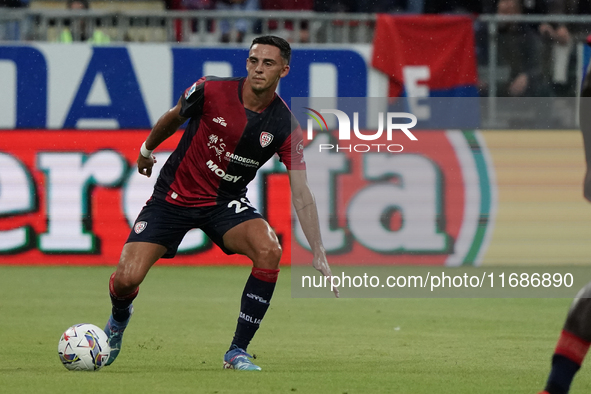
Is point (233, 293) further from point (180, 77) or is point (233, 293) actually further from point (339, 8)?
point (339, 8)

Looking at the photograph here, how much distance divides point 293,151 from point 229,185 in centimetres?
50

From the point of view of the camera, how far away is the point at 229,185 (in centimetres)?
682

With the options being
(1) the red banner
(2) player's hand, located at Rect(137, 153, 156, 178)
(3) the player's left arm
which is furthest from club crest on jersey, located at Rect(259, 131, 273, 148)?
(1) the red banner

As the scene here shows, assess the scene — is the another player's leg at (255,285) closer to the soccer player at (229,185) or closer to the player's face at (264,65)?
the soccer player at (229,185)

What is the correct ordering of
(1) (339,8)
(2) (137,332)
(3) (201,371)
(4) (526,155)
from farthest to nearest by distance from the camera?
(1) (339,8) → (4) (526,155) → (2) (137,332) → (3) (201,371)

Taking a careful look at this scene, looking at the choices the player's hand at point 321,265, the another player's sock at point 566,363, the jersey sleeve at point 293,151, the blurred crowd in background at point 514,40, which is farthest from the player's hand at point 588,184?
the blurred crowd in background at point 514,40

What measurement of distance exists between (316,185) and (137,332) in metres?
5.59

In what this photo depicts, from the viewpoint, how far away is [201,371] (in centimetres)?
635

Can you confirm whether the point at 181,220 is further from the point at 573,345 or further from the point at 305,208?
the point at 573,345

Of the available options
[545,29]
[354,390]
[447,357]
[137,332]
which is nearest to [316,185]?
[545,29]

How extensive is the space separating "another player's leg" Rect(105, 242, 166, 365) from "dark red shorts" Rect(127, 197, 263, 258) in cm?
8

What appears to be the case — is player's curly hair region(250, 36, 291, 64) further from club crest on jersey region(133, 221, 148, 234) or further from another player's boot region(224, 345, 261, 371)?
another player's boot region(224, 345, 261, 371)

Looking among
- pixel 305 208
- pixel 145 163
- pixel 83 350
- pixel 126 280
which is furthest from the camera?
pixel 145 163

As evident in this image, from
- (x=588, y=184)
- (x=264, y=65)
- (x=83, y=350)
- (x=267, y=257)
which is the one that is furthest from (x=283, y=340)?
(x=588, y=184)
